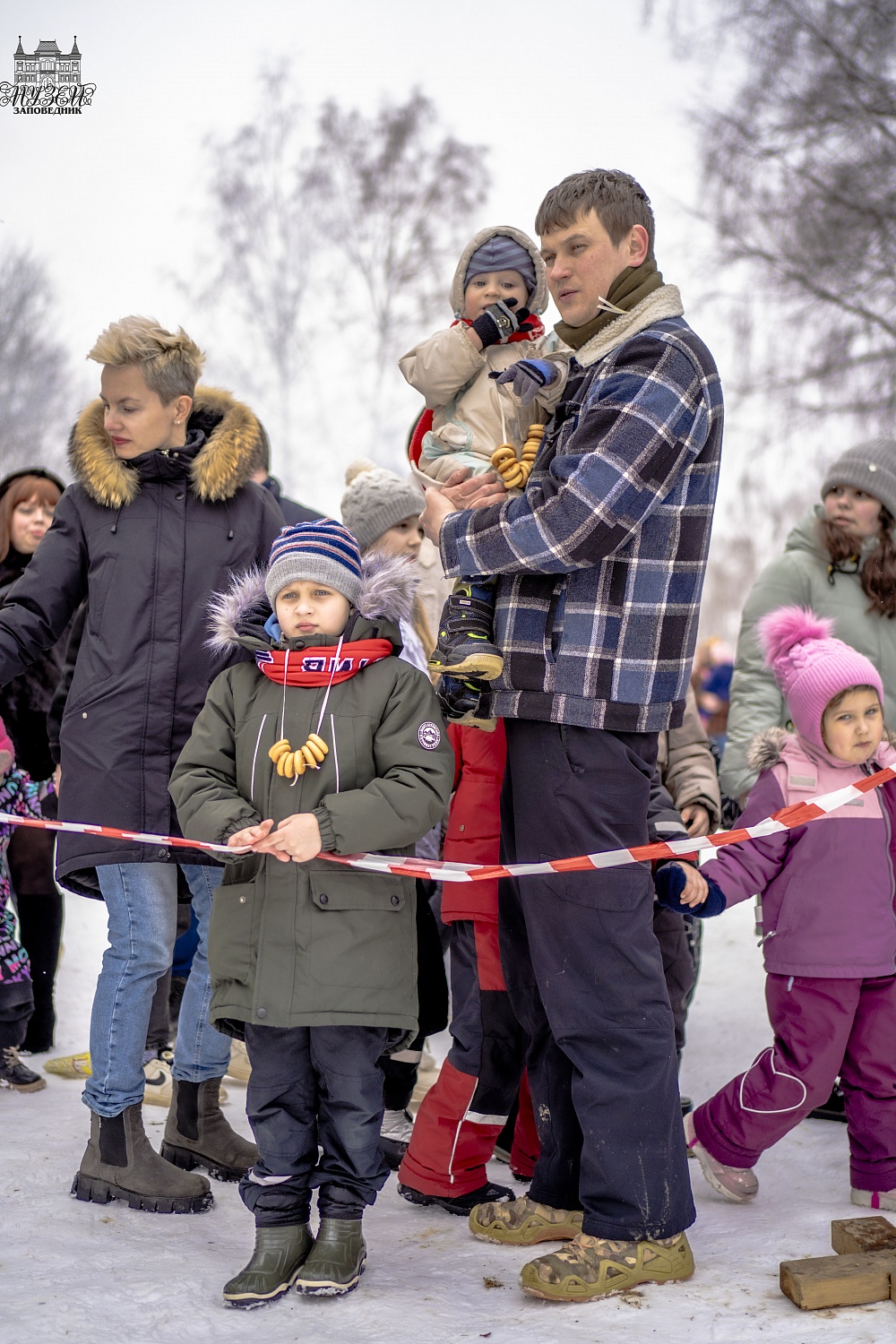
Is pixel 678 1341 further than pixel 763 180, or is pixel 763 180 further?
pixel 763 180

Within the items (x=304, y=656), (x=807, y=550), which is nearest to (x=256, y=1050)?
(x=304, y=656)

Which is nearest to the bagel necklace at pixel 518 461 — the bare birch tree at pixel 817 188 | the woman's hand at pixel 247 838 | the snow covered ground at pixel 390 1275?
the woman's hand at pixel 247 838

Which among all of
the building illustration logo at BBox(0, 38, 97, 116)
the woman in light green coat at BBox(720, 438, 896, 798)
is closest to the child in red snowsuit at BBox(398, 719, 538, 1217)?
the woman in light green coat at BBox(720, 438, 896, 798)

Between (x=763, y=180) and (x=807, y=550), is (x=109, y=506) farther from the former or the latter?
(x=763, y=180)

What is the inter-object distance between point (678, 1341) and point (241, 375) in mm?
14089

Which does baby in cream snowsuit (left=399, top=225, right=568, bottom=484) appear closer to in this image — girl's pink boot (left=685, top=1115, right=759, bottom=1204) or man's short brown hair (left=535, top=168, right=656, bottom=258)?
man's short brown hair (left=535, top=168, right=656, bottom=258)

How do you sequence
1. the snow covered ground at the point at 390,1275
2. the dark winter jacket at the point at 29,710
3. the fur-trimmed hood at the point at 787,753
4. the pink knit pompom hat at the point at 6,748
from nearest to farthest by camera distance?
the snow covered ground at the point at 390,1275, the fur-trimmed hood at the point at 787,753, the pink knit pompom hat at the point at 6,748, the dark winter jacket at the point at 29,710

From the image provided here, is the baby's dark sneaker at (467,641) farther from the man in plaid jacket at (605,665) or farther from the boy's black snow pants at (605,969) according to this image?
the boy's black snow pants at (605,969)

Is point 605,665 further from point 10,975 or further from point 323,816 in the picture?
point 10,975

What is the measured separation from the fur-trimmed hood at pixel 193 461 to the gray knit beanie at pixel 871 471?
216cm

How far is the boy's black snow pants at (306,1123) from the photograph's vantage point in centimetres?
279

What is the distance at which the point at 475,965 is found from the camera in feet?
11.3

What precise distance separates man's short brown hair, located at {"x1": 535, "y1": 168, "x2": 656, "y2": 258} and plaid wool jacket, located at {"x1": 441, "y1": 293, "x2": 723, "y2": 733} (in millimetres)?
187

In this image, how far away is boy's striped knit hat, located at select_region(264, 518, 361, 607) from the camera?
304 centimetres
